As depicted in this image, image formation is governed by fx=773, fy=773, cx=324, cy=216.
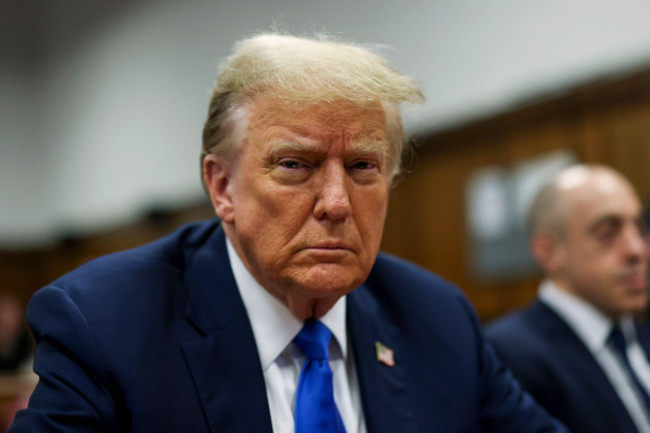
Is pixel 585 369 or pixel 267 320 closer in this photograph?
pixel 267 320

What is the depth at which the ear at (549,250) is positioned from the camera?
297cm

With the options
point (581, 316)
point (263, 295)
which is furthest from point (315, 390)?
point (581, 316)

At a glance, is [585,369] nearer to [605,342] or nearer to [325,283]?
[605,342]

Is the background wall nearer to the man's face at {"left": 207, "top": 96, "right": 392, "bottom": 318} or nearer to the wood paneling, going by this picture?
the wood paneling

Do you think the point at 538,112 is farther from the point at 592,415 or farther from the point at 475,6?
the point at 592,415

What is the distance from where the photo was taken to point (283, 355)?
1734mm

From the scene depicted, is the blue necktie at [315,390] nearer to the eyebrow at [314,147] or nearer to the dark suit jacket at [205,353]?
the dark suit jacket at [205,353]

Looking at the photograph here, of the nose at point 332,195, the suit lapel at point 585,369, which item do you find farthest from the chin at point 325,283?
the suit lapel at point 585,369

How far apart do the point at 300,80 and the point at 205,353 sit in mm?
600

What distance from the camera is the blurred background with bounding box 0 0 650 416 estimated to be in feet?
16.4

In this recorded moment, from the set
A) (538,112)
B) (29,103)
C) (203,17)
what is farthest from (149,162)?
(538,112)

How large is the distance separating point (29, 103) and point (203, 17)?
3758mm

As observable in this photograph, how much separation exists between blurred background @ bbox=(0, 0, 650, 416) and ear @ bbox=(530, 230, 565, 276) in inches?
26.2

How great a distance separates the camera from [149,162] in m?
8.61
